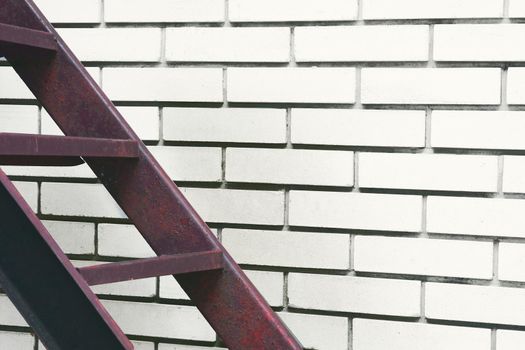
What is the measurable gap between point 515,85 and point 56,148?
52.8 inches

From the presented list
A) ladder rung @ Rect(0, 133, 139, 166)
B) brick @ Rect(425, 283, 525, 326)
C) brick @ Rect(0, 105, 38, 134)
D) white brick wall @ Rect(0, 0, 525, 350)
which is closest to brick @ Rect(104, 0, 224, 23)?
white brick wall @ Rect(0, 0, 525, 350)

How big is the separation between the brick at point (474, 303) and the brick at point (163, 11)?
1.11 m

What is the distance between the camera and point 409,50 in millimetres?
2340

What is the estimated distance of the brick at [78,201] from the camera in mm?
2605

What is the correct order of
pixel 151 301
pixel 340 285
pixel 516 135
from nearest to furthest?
pixel 516 135 < pixel 340 285 < pixel 151 301

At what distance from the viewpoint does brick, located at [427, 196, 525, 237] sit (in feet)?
7.45

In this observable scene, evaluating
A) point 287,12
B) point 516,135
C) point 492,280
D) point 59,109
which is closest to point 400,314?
point 492,280

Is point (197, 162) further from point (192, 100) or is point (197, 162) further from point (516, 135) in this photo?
point (516, 135)

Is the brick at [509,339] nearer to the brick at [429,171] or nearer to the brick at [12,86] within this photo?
the brick at [429,171]

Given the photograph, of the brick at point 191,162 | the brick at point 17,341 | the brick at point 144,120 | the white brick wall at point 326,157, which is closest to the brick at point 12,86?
the white brick wall at point 326,157

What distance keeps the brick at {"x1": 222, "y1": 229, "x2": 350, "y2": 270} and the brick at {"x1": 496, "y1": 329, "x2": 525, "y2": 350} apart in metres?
0.49

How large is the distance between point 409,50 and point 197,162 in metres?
0.76

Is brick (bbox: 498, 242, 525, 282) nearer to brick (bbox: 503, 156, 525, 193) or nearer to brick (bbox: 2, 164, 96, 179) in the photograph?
brick (bbox: 503, 156, 525, 193)

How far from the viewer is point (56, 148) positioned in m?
1.69
